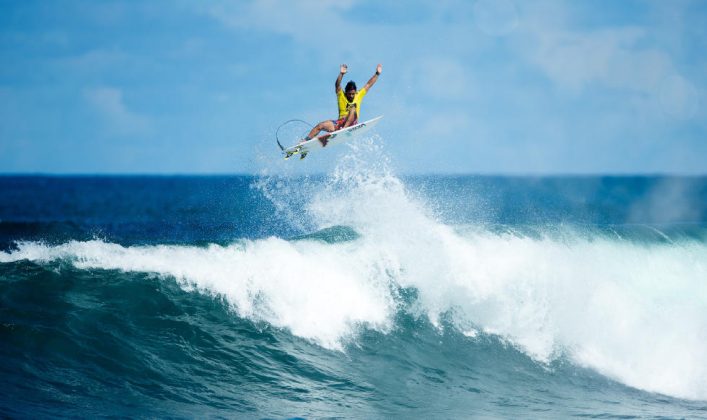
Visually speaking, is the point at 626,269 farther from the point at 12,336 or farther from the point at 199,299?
the point at 12,336

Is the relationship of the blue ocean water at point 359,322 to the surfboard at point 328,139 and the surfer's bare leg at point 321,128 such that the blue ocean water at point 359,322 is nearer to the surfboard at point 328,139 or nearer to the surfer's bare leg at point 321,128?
the surfboard at point 328,139

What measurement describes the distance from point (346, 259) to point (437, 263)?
187 centimetres

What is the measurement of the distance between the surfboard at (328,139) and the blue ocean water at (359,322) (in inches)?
51.0

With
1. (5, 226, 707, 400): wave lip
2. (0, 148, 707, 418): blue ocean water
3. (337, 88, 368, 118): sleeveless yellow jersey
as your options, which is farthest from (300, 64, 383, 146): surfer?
(5, 226, 707, 400): wave lip

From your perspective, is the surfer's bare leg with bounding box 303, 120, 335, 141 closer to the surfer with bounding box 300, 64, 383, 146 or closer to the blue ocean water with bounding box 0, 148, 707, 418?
the surfer with bounding box 300, 64, 383, 146

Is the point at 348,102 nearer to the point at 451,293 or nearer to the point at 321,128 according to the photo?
the point at 321,128

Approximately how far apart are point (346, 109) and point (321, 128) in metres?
0.64

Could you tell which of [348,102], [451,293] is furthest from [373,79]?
[451,293]

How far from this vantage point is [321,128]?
1377 cm

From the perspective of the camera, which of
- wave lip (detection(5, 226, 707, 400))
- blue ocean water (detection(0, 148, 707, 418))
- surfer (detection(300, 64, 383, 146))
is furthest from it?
surfer (detection(300, 64, 383, 146))

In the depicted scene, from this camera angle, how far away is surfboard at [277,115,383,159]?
13672 millimetres

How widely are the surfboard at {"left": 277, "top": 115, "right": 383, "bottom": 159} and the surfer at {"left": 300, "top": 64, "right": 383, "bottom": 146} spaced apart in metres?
0.10

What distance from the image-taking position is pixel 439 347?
40.3ft

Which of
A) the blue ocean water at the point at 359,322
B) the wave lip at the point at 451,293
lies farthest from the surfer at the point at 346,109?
the wave lip at the point at 451,293
